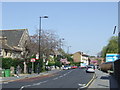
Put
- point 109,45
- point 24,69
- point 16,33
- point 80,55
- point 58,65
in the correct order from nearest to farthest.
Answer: point 24,69 < point 16,33 < point 109,45 < point 58,65 < point 80,55

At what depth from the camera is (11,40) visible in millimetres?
64812

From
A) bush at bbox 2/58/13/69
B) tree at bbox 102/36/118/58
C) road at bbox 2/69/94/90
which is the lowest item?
road at bbox 2/69/94/90

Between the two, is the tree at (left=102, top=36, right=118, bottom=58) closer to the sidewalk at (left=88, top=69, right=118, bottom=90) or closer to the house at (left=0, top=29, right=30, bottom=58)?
the house at (left=0, top=29, right=30, bottom=58)

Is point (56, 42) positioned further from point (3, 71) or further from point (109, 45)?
point (3, 71)

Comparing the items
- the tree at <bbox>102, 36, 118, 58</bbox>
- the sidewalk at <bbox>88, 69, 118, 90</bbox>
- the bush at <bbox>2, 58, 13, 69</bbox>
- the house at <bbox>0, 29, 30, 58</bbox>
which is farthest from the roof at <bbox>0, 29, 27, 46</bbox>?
the sidewalk at <bbox>88, 69, 118, 90</bbox>

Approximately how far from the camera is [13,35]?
66.7 meters

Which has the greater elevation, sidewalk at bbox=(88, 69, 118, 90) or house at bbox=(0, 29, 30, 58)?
house at bbox=(0, 29, 30, 58)

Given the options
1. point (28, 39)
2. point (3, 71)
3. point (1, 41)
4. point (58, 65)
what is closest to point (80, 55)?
point (58, 65)

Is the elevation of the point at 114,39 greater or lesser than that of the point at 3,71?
greater

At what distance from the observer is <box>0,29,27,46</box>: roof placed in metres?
63.6

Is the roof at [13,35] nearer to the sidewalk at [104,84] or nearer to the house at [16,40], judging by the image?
the house at [16,40]

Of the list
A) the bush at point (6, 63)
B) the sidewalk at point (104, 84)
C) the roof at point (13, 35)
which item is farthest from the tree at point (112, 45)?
the sidewalk at point (104, 84)

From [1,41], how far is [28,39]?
1333 centimetres

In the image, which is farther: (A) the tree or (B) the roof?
(A) the tree
